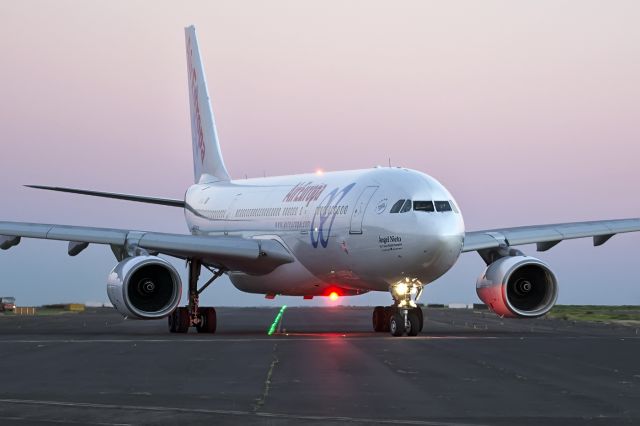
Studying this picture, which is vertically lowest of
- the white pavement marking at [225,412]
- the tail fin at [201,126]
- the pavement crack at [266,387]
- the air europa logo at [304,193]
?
the white pavement marking at [225,412]

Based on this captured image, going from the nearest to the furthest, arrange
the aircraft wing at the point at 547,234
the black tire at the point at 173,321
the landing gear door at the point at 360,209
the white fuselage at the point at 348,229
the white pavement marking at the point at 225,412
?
the white pavement marking at the point at 225,412
the white fuselage at the point at 348,229
the landing gear door at the point at 360,209
the aircraft wing at the point at 547,234
the black tire at the point at 173,321

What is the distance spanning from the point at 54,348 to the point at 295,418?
13.7 m

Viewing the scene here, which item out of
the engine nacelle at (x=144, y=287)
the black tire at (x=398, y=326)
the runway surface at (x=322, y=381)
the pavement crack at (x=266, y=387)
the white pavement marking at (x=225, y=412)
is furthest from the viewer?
the engine nacelle at (x=144, y=287)

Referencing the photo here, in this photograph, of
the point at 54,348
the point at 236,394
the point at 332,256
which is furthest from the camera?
the point at 332,256

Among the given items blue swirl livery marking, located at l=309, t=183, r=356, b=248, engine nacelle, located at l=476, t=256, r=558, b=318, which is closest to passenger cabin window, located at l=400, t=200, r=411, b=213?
blue swirl livery marking, located at l=309, t=183, r=356, b=248

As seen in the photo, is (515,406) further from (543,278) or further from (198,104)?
(198,104)

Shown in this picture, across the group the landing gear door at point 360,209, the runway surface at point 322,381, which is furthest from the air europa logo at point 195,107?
the runway surface at point 322,381


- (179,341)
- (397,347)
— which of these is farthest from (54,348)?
(397,347)

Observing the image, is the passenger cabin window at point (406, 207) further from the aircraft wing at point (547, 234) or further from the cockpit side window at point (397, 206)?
the aircraft wing at point (547, 234)

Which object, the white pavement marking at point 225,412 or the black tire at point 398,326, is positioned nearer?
the white pavement marking at point 225,412

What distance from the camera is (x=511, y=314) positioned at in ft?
114

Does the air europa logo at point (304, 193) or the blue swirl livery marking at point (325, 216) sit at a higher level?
the air europa logo at point (304, 193)

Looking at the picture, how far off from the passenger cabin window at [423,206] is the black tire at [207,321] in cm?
814

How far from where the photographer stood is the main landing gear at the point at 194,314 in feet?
120
